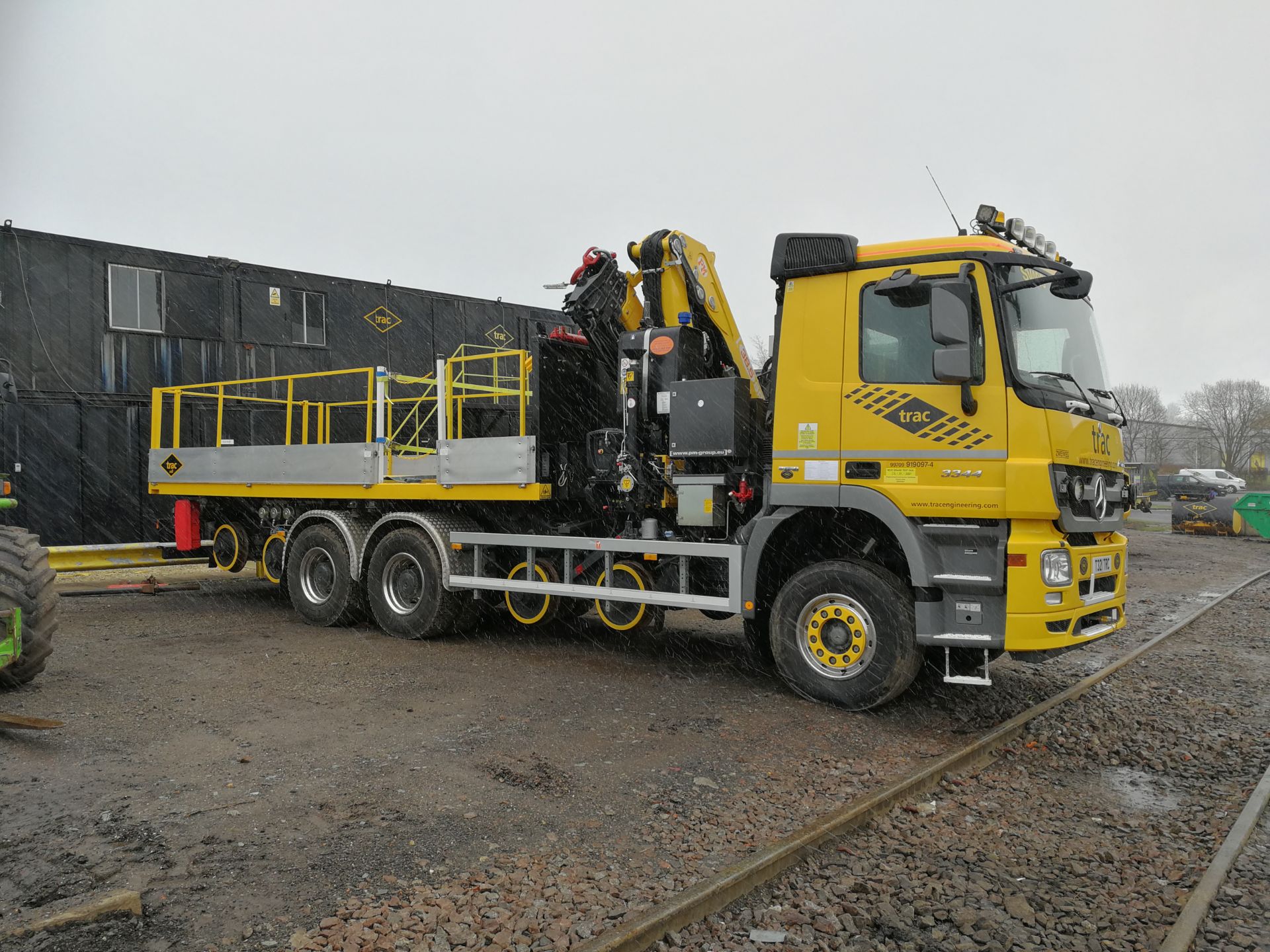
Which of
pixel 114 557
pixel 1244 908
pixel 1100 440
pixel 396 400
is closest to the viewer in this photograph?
pixel 1244 908

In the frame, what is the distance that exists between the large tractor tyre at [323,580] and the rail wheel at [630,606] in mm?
2780

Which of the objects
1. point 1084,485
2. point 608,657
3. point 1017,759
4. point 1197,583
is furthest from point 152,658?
point 1197,583

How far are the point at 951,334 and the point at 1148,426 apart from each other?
76.7 metres

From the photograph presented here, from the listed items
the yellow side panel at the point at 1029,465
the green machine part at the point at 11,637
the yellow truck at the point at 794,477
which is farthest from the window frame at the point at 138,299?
the yellow side panel at the point at 1029,465

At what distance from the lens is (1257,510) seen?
22000 millimetres

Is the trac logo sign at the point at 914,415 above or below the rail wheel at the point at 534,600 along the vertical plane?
above

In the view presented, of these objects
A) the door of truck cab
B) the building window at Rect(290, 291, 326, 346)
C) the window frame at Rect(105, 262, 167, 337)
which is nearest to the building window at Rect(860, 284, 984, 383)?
the door of truck cab

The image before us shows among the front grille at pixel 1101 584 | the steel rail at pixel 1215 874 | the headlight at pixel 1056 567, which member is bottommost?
the steel rail at pixel 1215 874

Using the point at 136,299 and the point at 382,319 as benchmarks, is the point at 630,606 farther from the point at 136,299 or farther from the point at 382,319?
the point at 136,299

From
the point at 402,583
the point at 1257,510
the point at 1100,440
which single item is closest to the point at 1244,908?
the point at 1100,440

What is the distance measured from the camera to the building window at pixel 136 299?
11766 millimetres

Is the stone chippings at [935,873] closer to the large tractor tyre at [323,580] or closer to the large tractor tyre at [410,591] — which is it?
the large tractor tyre at [410,591]

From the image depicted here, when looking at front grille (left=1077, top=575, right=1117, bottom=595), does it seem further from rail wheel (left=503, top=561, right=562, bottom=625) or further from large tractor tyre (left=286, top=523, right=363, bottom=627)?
large tractor tyre (left=286, top=523, right=363, bottom=627)

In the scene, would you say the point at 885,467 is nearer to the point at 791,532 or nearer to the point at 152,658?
the point at 791,532
